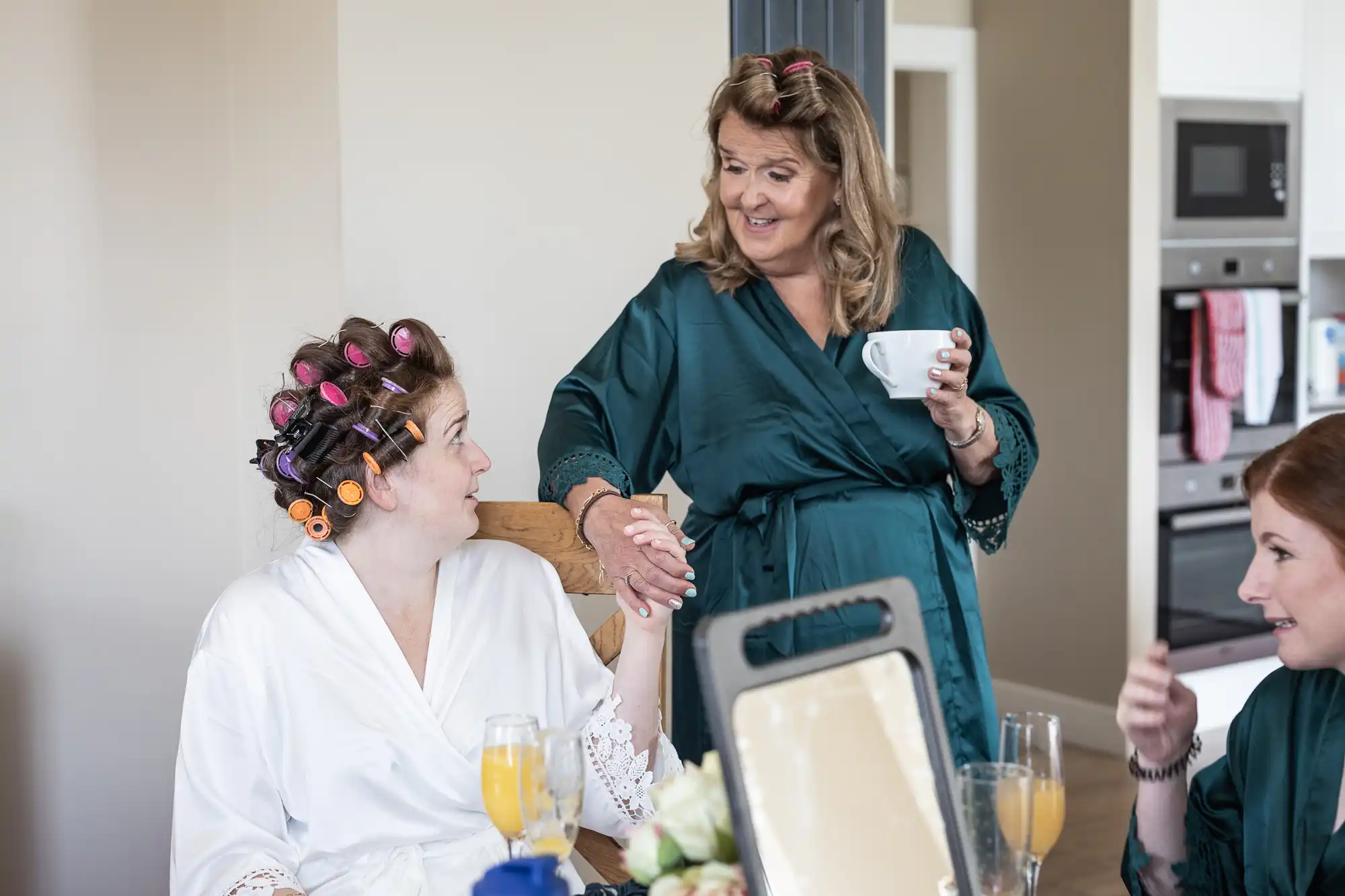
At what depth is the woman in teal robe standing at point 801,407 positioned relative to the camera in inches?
76.4

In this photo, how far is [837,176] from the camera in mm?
1976

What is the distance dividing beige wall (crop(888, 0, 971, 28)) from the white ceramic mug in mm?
3189

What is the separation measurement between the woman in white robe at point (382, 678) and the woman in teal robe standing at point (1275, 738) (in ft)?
1.90

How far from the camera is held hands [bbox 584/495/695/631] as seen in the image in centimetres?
162

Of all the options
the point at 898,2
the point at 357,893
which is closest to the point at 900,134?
the point at 898,2

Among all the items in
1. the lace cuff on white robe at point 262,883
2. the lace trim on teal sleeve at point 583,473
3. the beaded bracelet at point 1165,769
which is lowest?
the lace cuff on white robe at point 262,883

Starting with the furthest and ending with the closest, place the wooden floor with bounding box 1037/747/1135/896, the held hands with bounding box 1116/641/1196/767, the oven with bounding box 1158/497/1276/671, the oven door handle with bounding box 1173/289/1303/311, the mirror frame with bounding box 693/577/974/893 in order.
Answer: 1. the oven with bounding box 1158/497/1276/671
2. the oven door handle with bounding box 1173/289/1303/311
3. the wooden floor with bounding box 1037/747/1135/896
4. the held hands with bounding box 1116/641/1196/767
5. the mirror frame with bounding box 693/577/974/893

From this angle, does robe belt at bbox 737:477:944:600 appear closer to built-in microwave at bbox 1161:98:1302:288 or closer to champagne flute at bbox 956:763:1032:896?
champagne flute at bbox 956:763:1032:896

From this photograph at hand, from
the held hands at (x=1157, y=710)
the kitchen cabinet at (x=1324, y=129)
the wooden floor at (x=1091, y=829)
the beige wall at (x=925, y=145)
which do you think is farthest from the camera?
the beige wall at (x=925, y=145)

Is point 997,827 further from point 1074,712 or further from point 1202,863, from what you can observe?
point 1074,712

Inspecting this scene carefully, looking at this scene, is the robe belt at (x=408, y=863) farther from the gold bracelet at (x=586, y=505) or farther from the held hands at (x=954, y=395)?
the held hands at (x=954, y=395)

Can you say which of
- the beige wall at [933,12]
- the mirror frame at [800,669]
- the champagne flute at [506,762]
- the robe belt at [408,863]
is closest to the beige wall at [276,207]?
the robe belt at [408,863]

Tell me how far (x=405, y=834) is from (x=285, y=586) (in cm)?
35

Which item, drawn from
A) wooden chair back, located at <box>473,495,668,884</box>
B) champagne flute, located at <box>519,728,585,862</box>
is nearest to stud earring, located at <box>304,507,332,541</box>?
wooden chair back, located at <box>473,495,668,884</box>
